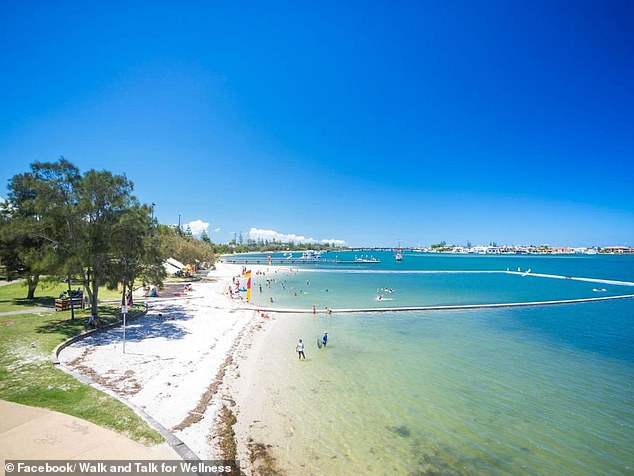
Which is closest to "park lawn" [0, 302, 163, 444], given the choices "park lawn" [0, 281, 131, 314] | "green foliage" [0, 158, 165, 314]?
"green foliage" [0, 158, 165, 314]

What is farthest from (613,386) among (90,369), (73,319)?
(73,319)

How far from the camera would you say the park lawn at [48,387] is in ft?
30.5

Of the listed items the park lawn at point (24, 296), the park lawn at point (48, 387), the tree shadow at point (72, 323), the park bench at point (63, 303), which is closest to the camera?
the park lawn at point (48, 387)

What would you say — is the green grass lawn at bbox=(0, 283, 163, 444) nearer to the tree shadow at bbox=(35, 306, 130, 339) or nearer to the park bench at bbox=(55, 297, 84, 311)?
the tree shadow at bbox=(35, 306, 130, 339)

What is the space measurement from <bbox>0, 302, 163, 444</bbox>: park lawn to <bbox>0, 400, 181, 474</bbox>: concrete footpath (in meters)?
0.36

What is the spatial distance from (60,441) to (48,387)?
424cm

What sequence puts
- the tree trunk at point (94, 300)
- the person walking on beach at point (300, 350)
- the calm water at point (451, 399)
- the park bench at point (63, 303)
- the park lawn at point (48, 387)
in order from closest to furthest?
1. the park lawn at point (48, 387)
2. the calm water at point (451, 399)
3. the person walking on beach at point (300, 350)
4. the tree trunk at point (94, 300)
5. the park bench at point (63, 303)

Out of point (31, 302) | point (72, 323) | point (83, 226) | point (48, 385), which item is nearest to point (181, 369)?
point (48, 385)

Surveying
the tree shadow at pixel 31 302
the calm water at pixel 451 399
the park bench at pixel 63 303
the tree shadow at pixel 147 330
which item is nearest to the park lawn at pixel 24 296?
the tree shadow at pixel 31 302

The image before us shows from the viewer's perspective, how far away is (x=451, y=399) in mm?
14609

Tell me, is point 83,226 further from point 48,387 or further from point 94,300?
point 48,387

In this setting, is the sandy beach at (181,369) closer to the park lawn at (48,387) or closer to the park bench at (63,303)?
the park lawn at (48,387)

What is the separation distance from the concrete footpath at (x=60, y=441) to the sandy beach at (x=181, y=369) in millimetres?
1821

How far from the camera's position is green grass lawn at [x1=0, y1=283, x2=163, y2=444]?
934cm
